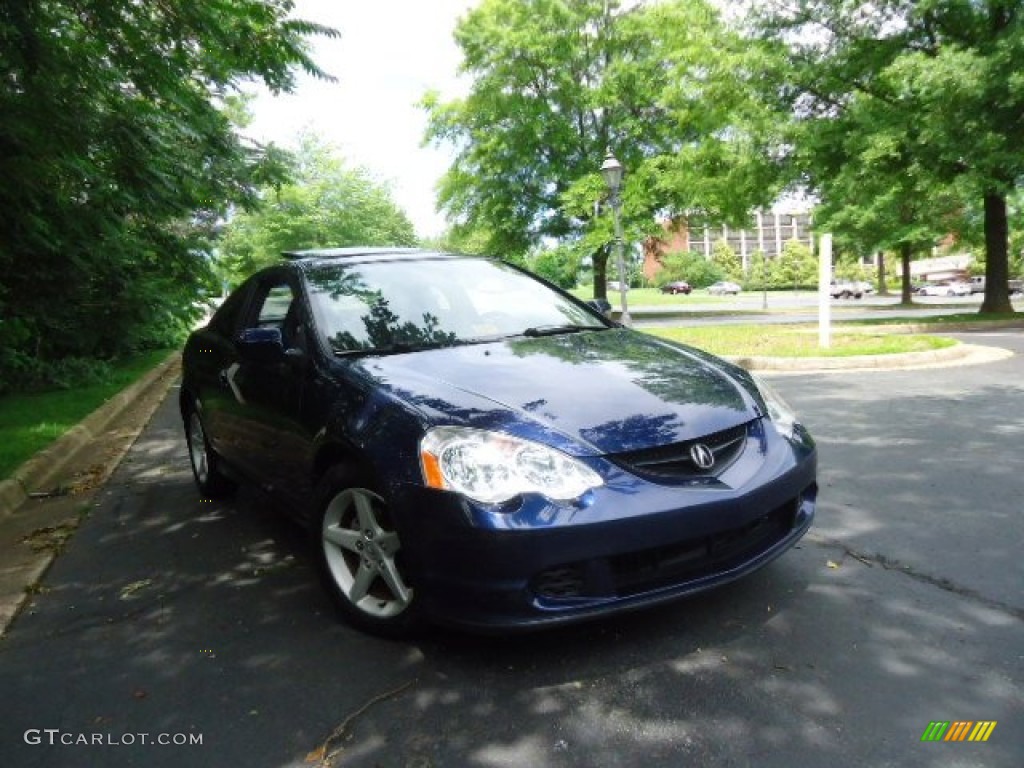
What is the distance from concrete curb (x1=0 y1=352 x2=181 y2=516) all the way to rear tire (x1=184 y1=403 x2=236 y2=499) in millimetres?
1200

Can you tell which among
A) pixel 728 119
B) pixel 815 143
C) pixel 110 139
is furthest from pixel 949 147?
pixel 110 139

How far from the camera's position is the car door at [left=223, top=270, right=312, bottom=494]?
3.38 metres

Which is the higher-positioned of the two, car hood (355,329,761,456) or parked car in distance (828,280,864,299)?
car hood (355,329,761,456)

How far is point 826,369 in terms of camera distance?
972 cm

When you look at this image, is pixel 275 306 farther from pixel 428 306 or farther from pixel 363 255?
pixel 428 306

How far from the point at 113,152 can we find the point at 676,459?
726 cm

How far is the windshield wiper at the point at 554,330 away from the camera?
3.72 meters

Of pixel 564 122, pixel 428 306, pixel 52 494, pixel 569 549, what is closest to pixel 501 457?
pixel 569 549

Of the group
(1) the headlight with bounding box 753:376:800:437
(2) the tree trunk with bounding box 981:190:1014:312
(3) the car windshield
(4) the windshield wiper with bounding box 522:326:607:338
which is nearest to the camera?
(1) the headlight with bounding box 753:376:800:437

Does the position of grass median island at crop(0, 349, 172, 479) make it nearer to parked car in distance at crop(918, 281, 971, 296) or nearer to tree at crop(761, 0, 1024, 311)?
tree at crop(761, 0, 1024, 311)

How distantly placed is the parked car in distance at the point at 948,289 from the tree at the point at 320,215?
43.2m

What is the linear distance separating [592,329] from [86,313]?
10.5m

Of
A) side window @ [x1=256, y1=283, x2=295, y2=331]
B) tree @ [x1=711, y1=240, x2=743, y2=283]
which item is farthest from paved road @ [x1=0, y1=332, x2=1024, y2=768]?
tree @ [x1=711, y1=240, x2=743, y2=283]

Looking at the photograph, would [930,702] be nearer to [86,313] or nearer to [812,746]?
[812,746]
